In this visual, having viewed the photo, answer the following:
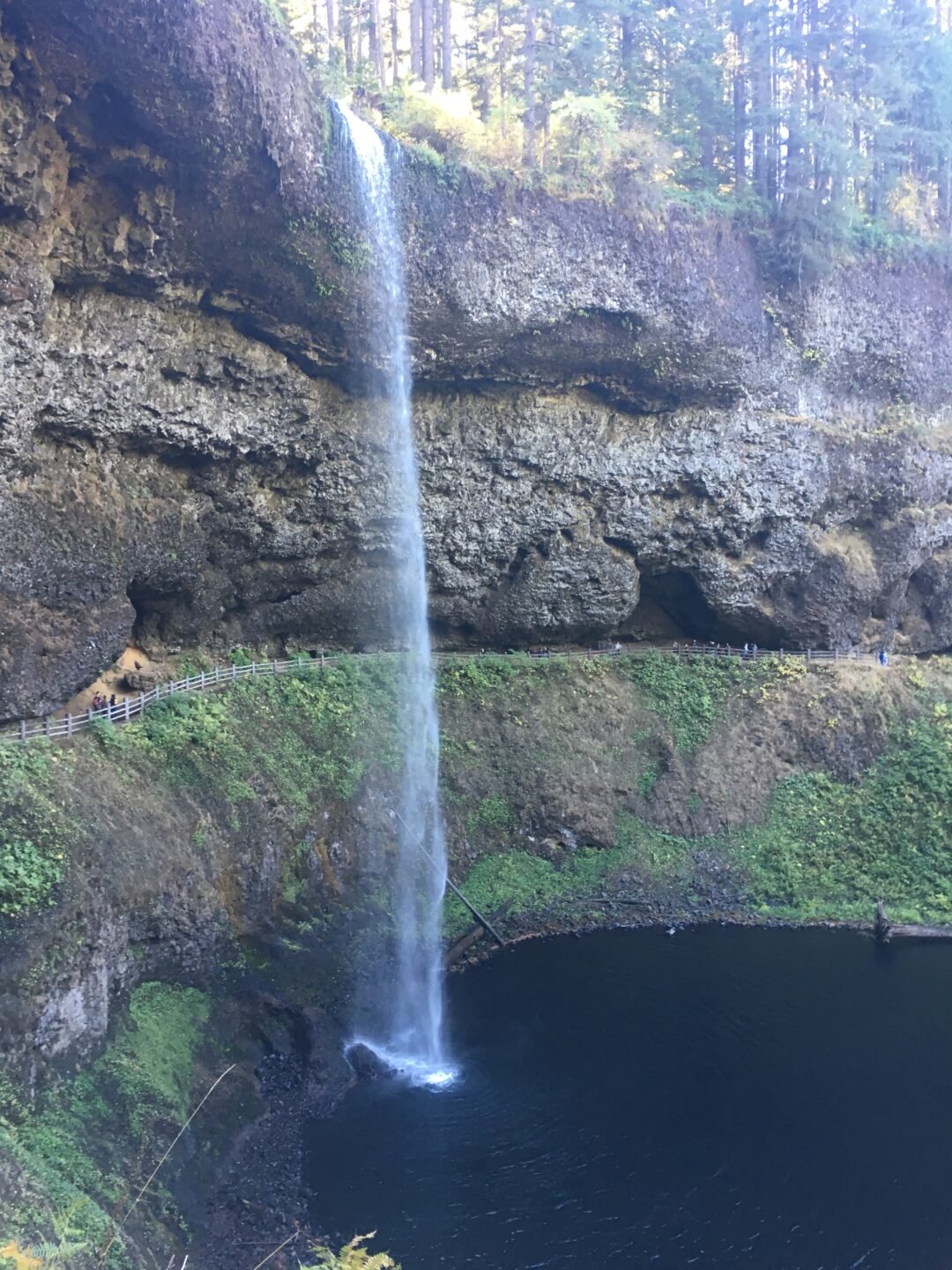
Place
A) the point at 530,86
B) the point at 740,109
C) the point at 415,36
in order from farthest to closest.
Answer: the point at 740,109 → the point at 415,36 → the point at 530,86

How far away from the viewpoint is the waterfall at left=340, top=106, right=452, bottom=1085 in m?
20.8

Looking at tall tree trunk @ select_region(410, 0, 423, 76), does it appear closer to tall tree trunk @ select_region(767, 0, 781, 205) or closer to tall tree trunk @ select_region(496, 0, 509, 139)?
tall tree trunk @ select_region(496, 0, 509, 139)

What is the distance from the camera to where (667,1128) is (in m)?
17.1

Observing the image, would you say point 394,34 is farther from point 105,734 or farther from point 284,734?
point 105,734

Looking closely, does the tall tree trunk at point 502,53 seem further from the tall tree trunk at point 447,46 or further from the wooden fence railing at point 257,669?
the wooden fence railing at point 257,669

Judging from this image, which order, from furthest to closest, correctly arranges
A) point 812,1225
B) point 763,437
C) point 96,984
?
point 763,437 < point 96,984 < point 812,1225

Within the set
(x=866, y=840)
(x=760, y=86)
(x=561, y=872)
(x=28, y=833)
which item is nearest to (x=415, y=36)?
(x=760, y=86)

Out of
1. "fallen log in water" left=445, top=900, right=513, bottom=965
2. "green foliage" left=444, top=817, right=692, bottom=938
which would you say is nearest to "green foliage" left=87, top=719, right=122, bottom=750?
"fallen log in water" left=445, top=900, right=513, bottom=965

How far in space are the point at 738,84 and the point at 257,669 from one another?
2593 centimetres

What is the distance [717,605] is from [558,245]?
13.1 meters

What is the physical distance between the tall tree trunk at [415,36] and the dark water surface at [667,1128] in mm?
28624

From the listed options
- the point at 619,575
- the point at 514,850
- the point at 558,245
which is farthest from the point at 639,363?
the point at 514,850

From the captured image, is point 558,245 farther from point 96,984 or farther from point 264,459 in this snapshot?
point 96,984

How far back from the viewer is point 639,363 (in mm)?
29828
